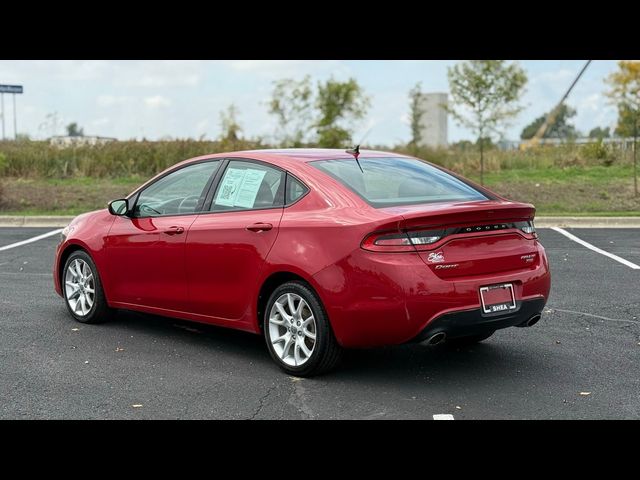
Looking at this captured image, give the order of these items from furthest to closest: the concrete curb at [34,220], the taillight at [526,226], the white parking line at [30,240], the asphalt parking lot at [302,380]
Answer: the concrete curb at [34,220], the white parking line at [30,240], the taillight at [526,226], the asphalt parking lot at [302,380]

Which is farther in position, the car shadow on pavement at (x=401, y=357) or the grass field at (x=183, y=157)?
the grass field at (x=183, y=157)

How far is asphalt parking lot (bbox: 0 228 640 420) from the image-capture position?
541cm

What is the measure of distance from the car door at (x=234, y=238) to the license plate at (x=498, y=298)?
1489 millimetres

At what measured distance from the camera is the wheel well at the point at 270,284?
6.13 metres

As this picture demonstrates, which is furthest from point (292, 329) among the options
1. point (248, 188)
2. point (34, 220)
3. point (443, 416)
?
point (34, 220)

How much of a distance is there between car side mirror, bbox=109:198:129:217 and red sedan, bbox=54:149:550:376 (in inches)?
0.8

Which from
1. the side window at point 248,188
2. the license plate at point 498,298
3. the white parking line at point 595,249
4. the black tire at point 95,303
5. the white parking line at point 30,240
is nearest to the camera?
the license plate at point 498,298

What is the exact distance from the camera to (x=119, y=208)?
762cm

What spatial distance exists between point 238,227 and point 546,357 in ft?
8.15

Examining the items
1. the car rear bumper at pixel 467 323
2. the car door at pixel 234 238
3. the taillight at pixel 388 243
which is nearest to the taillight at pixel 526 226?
the car rear bumper at pixel 467 323

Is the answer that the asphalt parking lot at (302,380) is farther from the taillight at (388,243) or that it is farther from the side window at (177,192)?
the side window at (177,192)

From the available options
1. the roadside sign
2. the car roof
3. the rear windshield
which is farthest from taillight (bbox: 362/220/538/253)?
the roadside sign

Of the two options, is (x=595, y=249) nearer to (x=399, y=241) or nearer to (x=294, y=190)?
(x=294, y=190)
